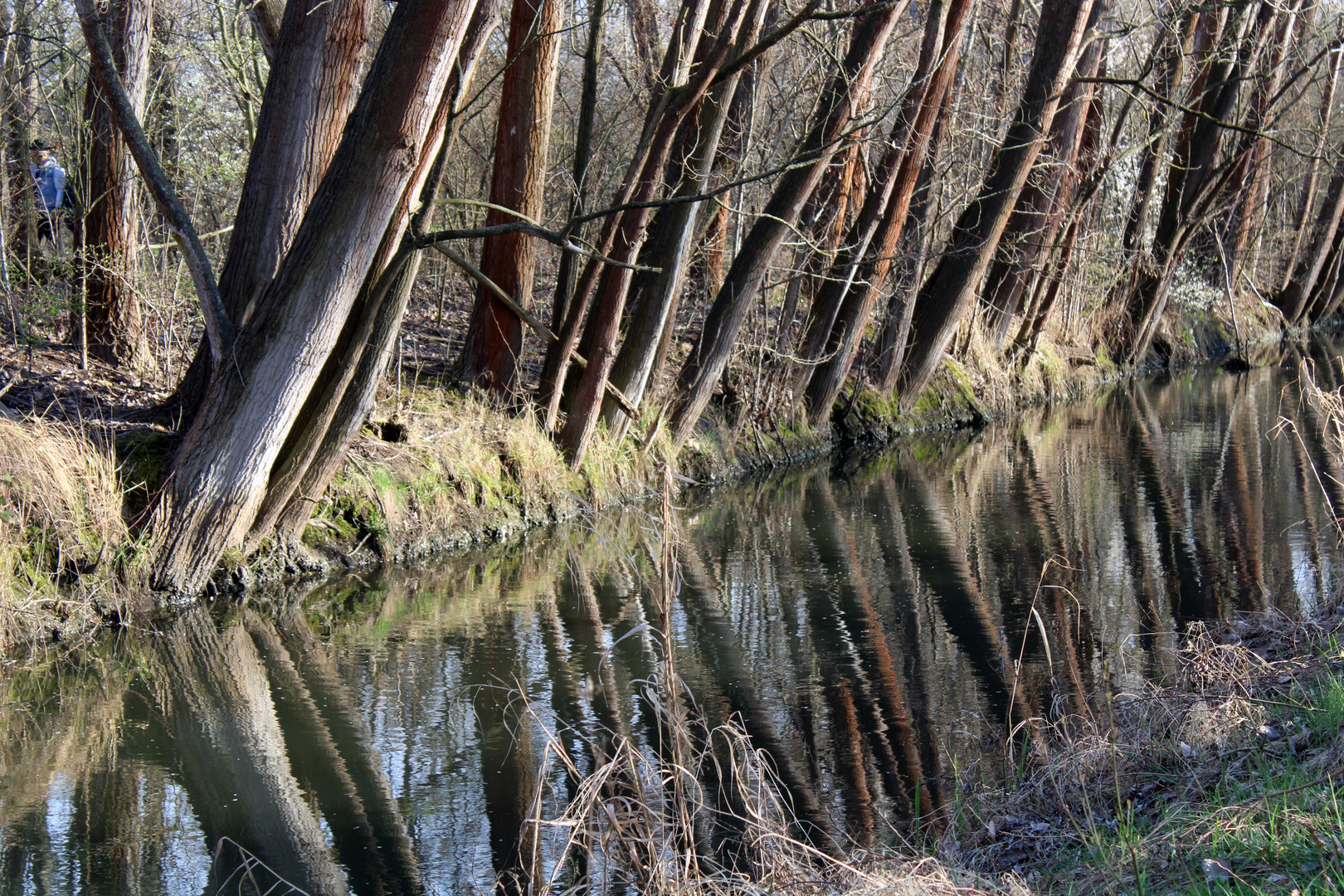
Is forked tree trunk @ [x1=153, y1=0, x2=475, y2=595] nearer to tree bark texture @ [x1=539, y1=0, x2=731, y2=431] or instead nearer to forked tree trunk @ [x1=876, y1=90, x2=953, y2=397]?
tree bark texture @ [x1=539, y1=0, x2=731, y2=431]

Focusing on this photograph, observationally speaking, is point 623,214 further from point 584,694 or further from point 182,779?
point 182,779

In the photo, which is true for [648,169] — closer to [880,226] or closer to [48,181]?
[880,226]

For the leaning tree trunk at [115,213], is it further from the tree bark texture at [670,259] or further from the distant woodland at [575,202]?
the tree bark texture at [670,259]

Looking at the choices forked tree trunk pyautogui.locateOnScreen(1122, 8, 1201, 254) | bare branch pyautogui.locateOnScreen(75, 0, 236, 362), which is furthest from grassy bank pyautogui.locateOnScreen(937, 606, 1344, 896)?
forked tree trunk pyautogui.locateOnScreen(1122, 8, 1201, 254)

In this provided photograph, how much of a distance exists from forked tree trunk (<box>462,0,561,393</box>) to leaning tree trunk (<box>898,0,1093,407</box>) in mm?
5707

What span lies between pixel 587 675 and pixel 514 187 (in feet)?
19.3

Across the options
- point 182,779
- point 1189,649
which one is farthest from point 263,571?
point 1189,649

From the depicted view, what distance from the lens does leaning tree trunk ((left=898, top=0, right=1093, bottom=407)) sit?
14.5m

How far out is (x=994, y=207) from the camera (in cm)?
1512

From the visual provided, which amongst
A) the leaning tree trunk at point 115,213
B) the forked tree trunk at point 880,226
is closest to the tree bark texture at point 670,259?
the forked tree trunk at point 880,226

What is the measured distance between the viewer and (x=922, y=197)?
1473 cm

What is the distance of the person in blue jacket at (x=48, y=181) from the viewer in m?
9.99

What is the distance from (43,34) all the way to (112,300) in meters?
3.62

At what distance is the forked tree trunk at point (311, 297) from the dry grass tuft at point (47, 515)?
37 cm
